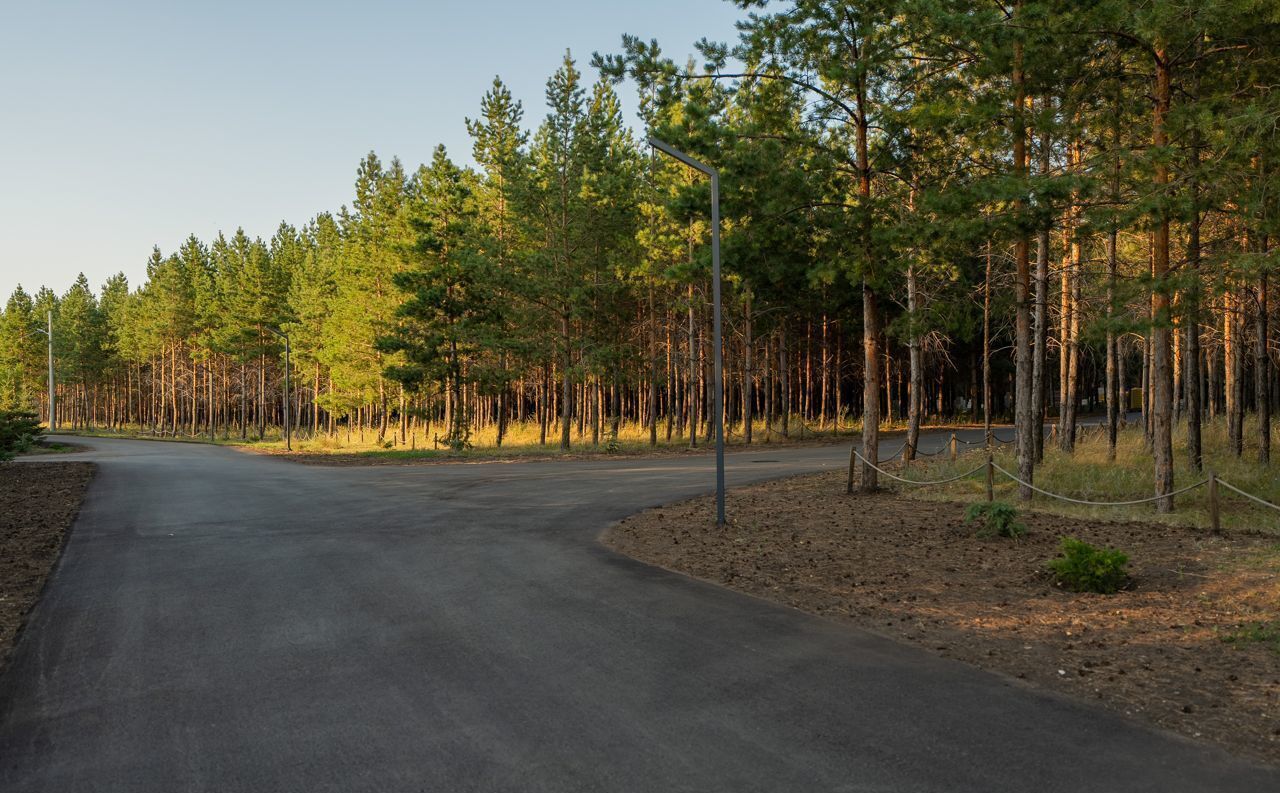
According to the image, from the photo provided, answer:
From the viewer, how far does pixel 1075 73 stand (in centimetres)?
1284

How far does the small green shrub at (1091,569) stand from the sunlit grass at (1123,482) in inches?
174

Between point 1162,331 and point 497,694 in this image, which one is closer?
point 497,694

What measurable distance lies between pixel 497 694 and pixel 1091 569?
6691 millimetres

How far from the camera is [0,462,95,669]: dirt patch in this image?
7.73 m

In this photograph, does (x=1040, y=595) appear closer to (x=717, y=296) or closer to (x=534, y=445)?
(x=717, y=296)

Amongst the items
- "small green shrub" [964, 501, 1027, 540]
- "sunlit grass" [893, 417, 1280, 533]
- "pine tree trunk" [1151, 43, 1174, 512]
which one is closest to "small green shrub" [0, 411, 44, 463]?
"sunlit grass" [893, 417, 1280, 533]

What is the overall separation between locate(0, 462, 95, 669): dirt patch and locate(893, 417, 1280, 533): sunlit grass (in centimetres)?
1457

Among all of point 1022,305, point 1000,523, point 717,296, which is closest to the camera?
point 1000,523

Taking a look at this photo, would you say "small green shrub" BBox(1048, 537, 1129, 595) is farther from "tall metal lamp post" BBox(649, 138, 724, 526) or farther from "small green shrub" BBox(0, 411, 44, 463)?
"small green shrub" BBox(0, 411, 44, 463)

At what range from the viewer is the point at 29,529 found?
12.5m

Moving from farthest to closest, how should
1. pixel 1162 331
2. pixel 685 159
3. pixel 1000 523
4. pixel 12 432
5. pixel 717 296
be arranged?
pixel 12 432, pixel 685 159, pixel 717 296, pixel 1162 331, pixel 1000 523

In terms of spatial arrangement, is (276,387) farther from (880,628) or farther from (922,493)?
(880,628)

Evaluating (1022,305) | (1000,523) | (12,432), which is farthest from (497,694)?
(12,432)

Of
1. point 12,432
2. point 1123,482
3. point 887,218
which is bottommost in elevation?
point 1123,482
